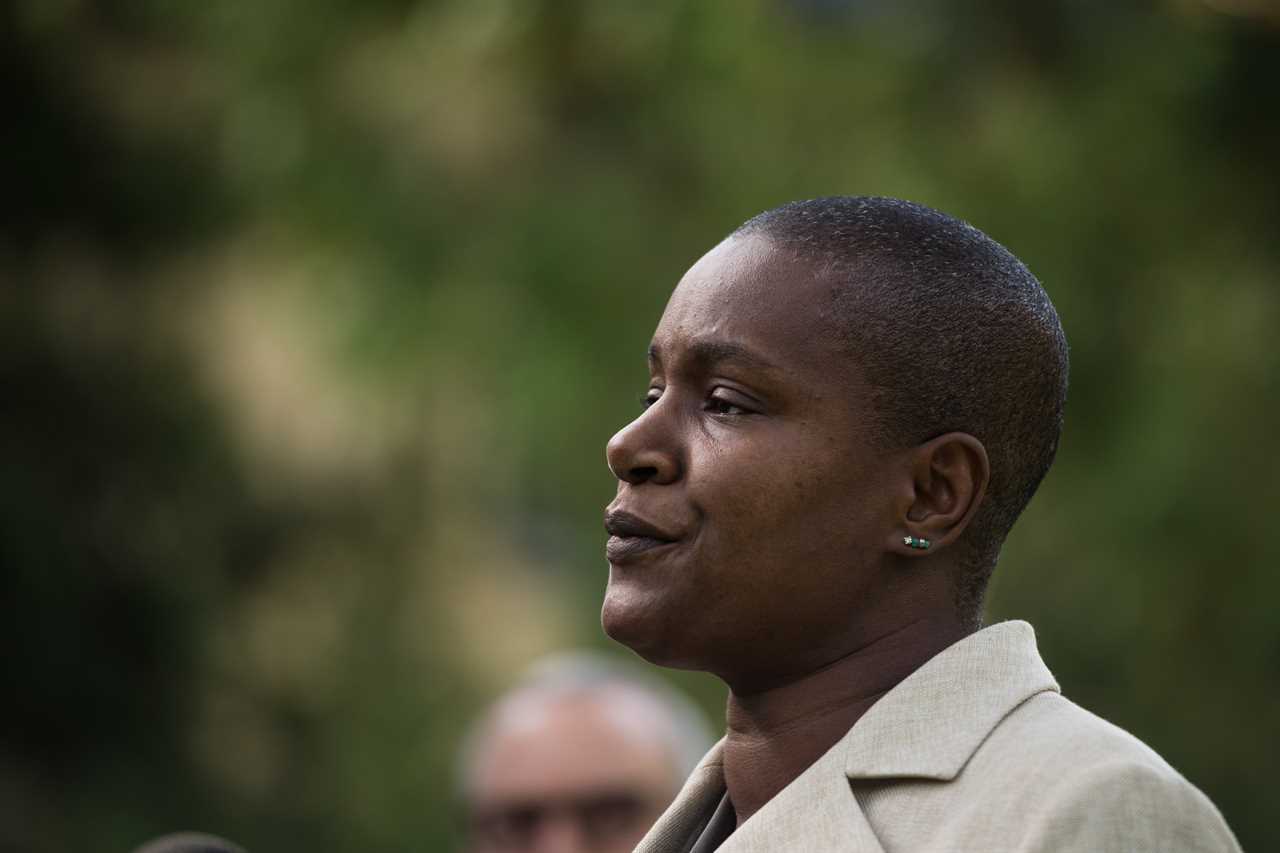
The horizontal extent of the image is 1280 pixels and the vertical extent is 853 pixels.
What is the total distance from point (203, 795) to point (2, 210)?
2.74 meters

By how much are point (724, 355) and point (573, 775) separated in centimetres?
308

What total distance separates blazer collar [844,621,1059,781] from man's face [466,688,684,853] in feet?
9.68

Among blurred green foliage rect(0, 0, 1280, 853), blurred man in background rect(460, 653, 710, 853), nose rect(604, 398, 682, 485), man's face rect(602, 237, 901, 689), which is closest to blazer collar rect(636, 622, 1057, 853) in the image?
man's face rect(602, 237, 901, 689)

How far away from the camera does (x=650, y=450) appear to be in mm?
2955

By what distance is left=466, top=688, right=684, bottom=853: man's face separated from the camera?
5785 mm

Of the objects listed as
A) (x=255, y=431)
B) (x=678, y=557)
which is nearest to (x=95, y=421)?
(x=255, y=431)

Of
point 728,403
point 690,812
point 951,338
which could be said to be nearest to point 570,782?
point 690,812

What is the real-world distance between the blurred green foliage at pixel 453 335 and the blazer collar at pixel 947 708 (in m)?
4.58

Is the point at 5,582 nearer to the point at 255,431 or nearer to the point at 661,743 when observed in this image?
the point at 255,431

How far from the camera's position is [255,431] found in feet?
32.6

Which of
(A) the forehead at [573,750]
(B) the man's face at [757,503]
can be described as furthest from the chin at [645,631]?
(A) the forehead at [573,750]

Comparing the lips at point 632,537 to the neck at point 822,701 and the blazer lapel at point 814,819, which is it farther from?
the blazer lapel at point 814,819

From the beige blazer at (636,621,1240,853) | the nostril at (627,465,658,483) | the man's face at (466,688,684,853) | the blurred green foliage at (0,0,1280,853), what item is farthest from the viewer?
the blurred green foliage at (0,0,1280,853)

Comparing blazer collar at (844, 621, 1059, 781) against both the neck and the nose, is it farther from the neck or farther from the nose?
the nose
